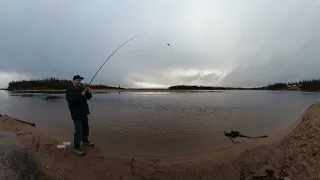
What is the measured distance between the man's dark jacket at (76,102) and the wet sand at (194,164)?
3.83ft

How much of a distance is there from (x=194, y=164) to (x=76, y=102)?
3916 mm

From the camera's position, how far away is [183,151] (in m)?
8.49

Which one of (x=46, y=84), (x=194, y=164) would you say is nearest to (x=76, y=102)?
(x=194, y=164)

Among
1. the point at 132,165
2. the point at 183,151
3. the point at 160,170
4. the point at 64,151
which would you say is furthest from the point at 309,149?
the point at 64,151

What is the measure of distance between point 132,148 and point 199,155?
7.77 feet

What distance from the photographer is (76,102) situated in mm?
7383

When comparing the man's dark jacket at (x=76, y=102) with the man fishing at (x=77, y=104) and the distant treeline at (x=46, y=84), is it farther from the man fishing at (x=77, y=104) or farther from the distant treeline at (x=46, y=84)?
the distant treeline at (x=46, y=84)

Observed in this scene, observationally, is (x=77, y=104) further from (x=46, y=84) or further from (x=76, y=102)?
(x=46, y=84)

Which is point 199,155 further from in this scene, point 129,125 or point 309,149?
point 129,125

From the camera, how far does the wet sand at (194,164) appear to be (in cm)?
617

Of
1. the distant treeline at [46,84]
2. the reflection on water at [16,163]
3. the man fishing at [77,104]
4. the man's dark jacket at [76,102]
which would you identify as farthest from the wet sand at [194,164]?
the distant treeline at [46,84]

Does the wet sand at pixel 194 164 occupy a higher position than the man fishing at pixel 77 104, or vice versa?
the man fishing at pixel 77 104

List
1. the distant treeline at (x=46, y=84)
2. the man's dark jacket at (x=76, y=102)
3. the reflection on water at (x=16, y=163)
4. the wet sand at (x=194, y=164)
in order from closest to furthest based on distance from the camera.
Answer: the reflection on water at (x=16, y=163) < the wet sand at (x=194, y=164) < the man's dark jacket at (x=76, y=102) < the distant treeline at (x=46, y=84)

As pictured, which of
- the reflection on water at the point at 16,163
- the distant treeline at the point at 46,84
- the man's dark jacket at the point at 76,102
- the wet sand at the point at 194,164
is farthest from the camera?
the distant treeline at the point at 46,84
